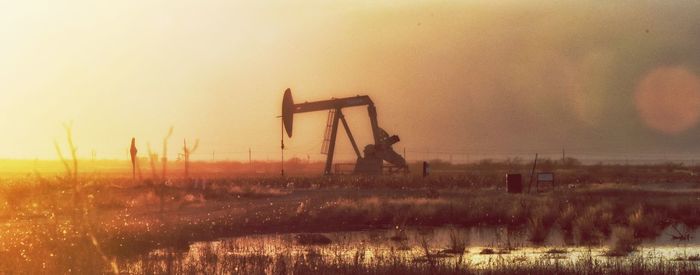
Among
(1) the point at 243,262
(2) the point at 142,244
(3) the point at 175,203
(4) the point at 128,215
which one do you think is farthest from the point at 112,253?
(3) the point at 175,203

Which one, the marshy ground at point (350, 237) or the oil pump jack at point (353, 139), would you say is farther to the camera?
the oil pump jack at point (353, 139)

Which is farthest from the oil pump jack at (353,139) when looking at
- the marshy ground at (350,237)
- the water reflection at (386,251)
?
the water reflection at (386,251)

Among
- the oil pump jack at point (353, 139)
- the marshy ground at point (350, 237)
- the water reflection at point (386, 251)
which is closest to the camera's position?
the marshy ground at point (350, 237)

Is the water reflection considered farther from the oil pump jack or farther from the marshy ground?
the oil pump jack

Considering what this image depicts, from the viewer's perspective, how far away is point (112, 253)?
79.0 feet

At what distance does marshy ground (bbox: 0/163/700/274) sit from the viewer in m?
20.7

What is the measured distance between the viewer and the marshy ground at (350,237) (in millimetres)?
20719

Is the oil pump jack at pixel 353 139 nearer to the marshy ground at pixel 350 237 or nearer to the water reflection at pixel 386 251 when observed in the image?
the marshy ground at pixel 350 237

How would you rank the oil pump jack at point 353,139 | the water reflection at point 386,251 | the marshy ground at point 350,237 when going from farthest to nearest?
the oil pump jack at point 353,139 < the water reflection at point 386,251 < the marshy ground at point 350,237

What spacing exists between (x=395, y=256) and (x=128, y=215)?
61.4 feet

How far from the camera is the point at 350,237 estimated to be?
29750mm

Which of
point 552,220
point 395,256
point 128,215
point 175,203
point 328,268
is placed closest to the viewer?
point 328,268

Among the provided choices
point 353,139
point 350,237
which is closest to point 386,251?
point 350,237

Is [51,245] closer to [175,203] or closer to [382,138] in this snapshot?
[175,203]
